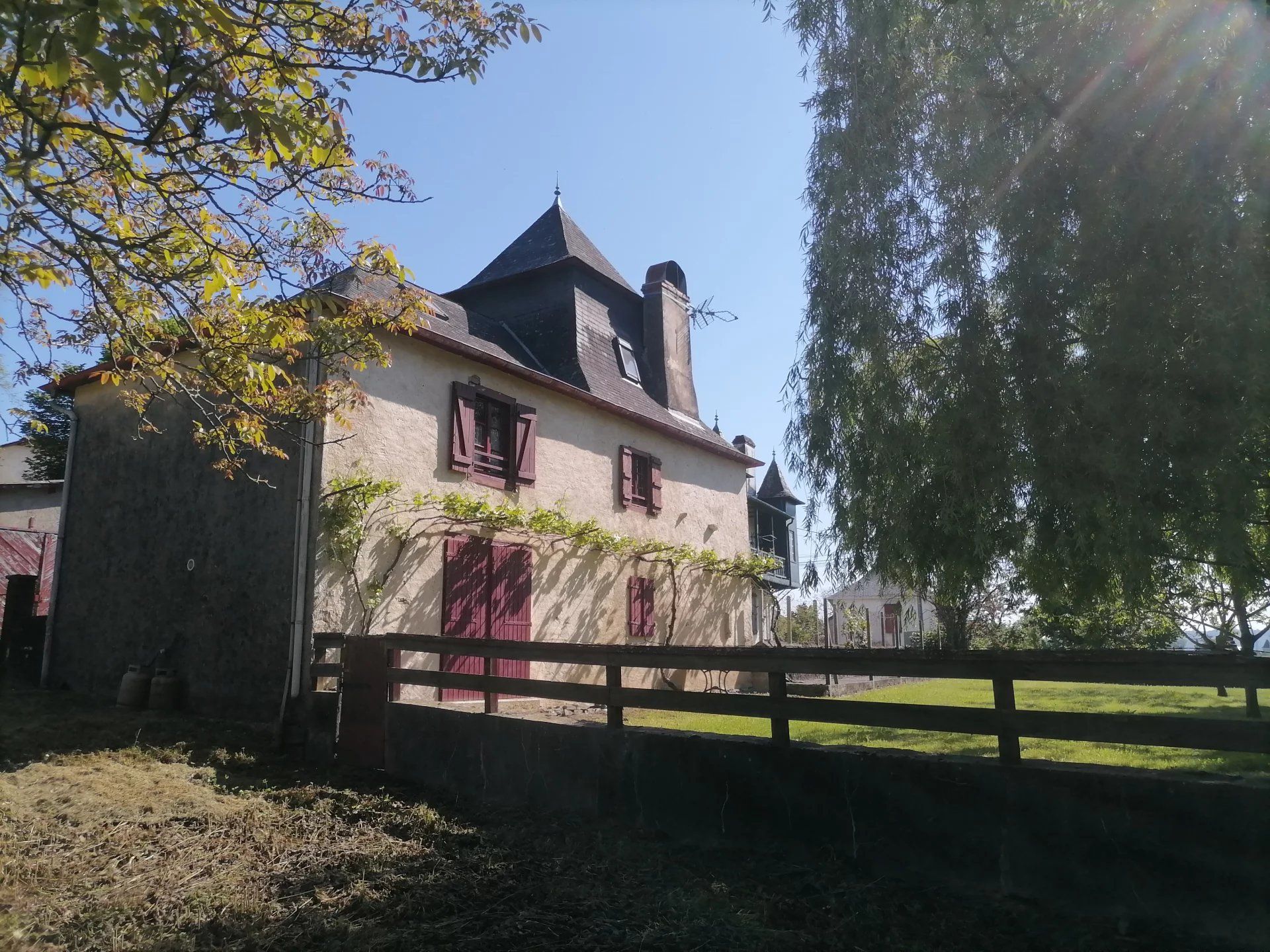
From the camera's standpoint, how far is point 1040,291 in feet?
19.2

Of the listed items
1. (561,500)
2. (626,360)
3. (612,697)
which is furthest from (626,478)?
(612,697)

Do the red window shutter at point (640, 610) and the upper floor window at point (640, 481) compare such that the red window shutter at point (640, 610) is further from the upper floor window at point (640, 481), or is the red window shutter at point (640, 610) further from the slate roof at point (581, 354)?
the slate roof at point (581, 354)

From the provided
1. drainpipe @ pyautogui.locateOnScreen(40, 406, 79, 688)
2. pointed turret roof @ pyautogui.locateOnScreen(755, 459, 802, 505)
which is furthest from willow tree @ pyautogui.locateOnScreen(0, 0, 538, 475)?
pointed turret roof @ pyautogui.locateOnScreen(755, 459, 802, 505)

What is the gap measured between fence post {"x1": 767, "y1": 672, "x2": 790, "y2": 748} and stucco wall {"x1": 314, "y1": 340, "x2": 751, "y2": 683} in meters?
4.71

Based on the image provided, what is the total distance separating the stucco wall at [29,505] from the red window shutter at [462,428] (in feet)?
46.4

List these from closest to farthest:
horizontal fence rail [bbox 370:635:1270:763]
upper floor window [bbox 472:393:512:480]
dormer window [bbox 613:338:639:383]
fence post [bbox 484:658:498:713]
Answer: horizontal fence rail [bbox 370:635:1270:763], fence post [bbox 484:658:498:713], upper floor window [bbox 472:393:512:480], dormer window [bbox 613:338:639:383]

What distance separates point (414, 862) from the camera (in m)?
4.66

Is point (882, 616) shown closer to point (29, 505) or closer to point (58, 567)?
point (58, 567)

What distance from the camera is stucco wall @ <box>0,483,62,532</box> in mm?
20156

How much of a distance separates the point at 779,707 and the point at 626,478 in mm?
9869

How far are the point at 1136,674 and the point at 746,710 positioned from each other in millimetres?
2099

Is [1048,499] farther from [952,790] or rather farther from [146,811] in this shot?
[146,811]

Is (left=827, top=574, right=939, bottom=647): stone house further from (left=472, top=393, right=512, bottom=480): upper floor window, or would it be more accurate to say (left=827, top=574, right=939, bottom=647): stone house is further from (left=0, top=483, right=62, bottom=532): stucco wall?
(left=0, top=483, right=62, bottom=532): stucco wall

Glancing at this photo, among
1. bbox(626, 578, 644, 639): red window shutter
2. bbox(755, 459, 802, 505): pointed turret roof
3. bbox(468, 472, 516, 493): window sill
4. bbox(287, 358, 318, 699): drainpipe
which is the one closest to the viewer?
bbox(287, 358, 318, 699): drainpipe
